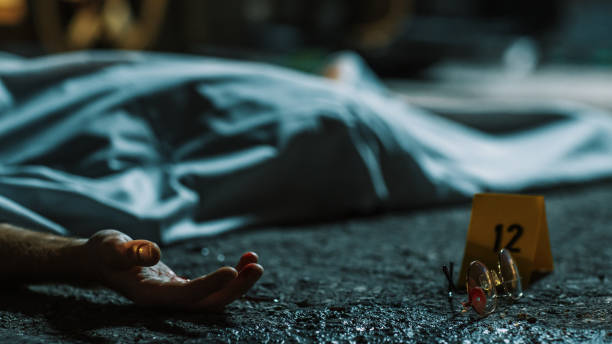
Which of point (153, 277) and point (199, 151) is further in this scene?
point (199, 151)

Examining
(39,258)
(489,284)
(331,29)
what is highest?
(331,29)

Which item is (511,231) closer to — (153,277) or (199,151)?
(153,277)

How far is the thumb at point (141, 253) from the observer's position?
0.63 m

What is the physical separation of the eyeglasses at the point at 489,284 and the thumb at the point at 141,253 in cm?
33

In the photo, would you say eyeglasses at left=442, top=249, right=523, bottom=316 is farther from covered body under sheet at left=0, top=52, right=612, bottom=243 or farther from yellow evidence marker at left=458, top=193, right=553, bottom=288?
covered body under sheet at left=0, top=52, right=612, bottom=243

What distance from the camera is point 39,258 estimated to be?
75 cm

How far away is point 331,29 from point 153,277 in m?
4.81

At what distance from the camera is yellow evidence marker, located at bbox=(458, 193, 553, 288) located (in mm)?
778

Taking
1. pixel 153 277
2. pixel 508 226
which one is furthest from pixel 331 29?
pixel 153 277

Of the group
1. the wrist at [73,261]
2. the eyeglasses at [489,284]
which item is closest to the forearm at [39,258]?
the wrist at [73,261]

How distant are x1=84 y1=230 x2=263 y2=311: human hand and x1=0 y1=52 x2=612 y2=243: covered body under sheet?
25 centimetres

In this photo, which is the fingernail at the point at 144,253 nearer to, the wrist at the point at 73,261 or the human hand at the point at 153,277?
the human hand at the point at 153,277

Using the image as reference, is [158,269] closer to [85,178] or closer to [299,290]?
[299,290]

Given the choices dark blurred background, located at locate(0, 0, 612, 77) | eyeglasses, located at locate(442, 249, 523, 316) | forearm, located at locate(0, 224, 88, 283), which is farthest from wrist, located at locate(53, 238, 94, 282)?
dark blurred background, located at locate(0, 0, 612, 77)
